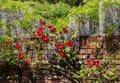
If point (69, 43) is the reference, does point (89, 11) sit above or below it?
above

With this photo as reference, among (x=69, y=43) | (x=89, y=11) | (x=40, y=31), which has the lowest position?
(x=69, y=43)

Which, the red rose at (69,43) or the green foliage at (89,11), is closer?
the red rose at (69,43)

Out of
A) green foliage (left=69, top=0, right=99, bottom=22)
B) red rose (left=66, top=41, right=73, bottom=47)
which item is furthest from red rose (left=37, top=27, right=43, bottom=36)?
green foliage (left=69, top=0, right=99, bottom=22)

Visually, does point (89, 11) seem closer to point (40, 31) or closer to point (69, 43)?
point (69, 43)

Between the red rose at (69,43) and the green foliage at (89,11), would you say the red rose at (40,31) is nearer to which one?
the red rose at (69,43)

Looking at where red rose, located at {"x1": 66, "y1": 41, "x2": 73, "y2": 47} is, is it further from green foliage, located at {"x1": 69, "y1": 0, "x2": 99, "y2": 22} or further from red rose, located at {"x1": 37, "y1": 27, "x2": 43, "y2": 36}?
green foliage, located at {"x1": 69, "y1": 0, "x2": 99, "y2": 22}

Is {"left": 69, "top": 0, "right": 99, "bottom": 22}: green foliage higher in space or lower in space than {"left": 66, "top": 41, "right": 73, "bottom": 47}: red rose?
higher

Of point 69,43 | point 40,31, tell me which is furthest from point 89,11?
point 40,31

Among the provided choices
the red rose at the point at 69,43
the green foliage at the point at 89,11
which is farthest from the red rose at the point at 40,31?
the green foliage at the point at 89,11

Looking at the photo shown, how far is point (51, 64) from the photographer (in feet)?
22.0

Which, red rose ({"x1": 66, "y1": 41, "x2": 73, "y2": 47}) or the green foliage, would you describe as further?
the green foliage

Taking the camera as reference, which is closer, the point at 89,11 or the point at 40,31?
the point at 40,31

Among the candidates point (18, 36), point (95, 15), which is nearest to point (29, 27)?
point (18, 36)

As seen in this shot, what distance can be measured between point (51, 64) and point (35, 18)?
1.22m
